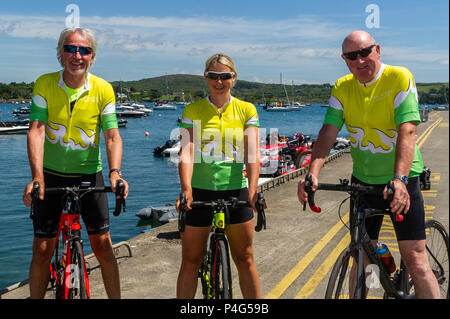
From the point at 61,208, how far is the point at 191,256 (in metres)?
1.11

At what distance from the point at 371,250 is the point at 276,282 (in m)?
2.72

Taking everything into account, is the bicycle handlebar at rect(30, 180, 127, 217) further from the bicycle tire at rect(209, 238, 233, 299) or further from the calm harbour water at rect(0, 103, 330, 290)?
the calm harbour water at rect(0, 103, 330, 290)

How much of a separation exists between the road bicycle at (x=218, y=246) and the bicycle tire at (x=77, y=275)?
0.79 m

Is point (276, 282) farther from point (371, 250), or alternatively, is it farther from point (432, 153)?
point (432, 153)

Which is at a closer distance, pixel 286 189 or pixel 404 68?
pixel 404 68

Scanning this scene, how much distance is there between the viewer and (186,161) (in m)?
3.95

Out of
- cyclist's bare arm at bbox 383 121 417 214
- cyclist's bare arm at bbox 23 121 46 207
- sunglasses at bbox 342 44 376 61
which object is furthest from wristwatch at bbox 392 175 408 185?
cyclist's bare arm at bbox 23 121 46 207

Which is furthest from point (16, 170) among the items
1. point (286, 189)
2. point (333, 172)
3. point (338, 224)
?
point (338, 224)

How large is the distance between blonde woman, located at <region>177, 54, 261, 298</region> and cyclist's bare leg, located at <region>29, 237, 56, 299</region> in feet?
3.59

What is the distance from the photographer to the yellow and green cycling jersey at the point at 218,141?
397 cm

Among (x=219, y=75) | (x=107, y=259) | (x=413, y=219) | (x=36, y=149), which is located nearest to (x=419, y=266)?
(x=413, y=219)

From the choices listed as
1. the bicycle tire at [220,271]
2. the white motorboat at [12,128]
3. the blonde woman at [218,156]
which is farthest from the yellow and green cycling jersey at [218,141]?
the white motorboat at [12,128]

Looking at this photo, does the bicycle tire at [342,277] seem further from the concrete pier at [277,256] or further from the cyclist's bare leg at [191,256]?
the cyclist's bare leg at [191,256]
